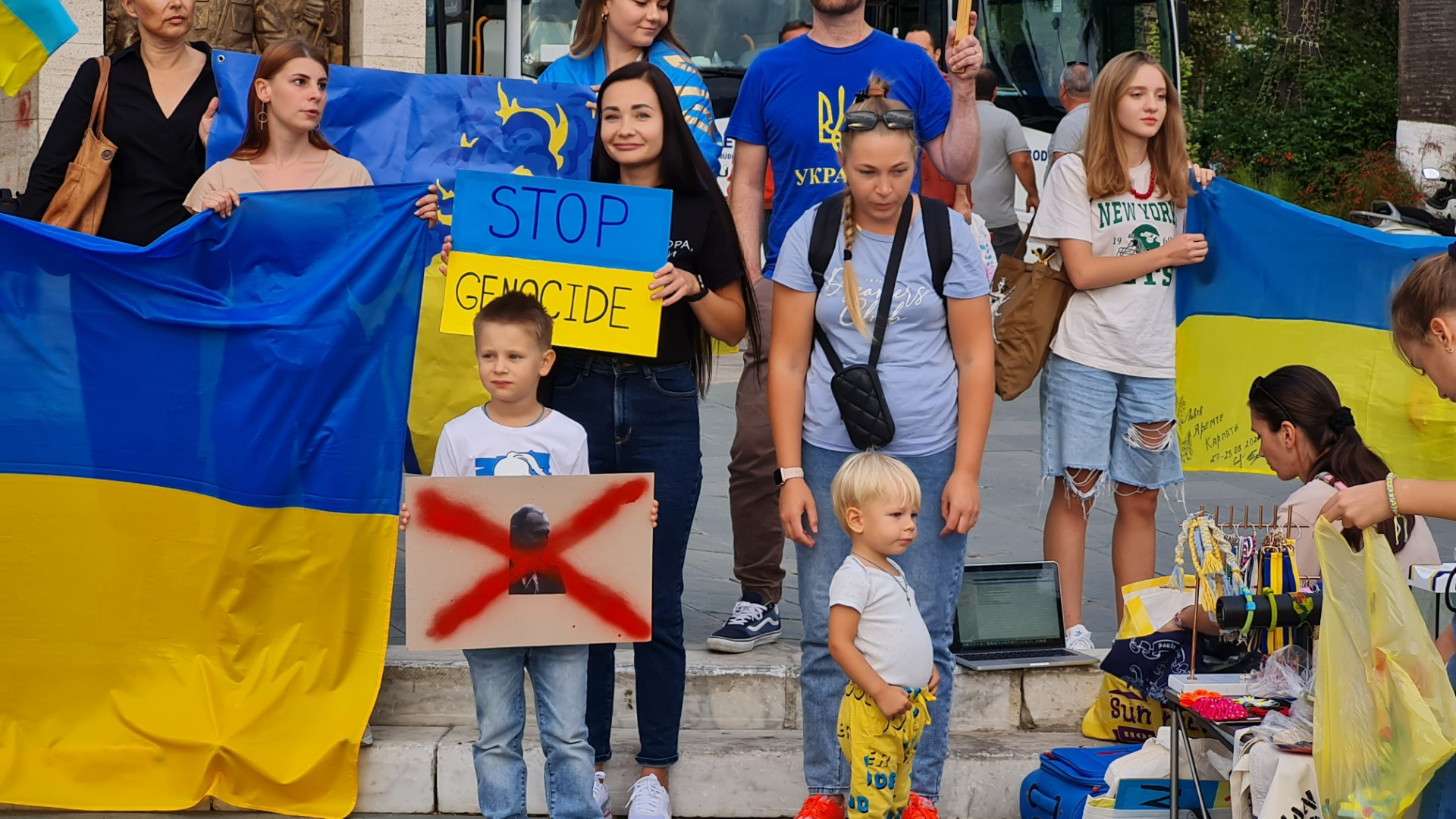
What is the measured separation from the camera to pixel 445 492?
3889 millimetres

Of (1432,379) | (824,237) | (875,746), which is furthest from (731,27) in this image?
(1432,379)

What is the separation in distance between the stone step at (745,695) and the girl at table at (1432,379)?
1.65 meters

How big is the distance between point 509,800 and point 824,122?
2.13 metres

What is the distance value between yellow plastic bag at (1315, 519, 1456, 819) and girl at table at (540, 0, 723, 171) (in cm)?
209

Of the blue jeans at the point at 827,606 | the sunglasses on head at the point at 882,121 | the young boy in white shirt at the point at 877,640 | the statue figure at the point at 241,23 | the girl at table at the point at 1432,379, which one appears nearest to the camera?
the girl at table at the point at 1432,379

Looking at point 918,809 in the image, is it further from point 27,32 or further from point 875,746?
point 27,32

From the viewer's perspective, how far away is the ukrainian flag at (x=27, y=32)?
16.7 feet

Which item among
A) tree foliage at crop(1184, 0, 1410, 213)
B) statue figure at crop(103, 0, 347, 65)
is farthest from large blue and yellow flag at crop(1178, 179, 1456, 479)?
tree foliage at crop(1184, 0, 1410, 213)

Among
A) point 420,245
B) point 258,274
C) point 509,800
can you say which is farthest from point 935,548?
point 258,274

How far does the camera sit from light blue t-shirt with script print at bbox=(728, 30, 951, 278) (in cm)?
483

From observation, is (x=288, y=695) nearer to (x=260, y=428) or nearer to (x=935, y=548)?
(x=260, y=428)

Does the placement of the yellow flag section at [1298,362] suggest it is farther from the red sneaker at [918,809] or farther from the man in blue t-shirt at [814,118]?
the red sneaker at [918,809]

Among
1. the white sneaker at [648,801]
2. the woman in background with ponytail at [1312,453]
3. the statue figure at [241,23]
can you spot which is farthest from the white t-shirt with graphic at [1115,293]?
the statue figure at [241,23]

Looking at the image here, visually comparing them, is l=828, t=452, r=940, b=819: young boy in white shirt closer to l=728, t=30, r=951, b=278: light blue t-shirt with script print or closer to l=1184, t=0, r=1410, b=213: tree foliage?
l=728, t=30, r=951, b=278: light blue t-shirt with script print
